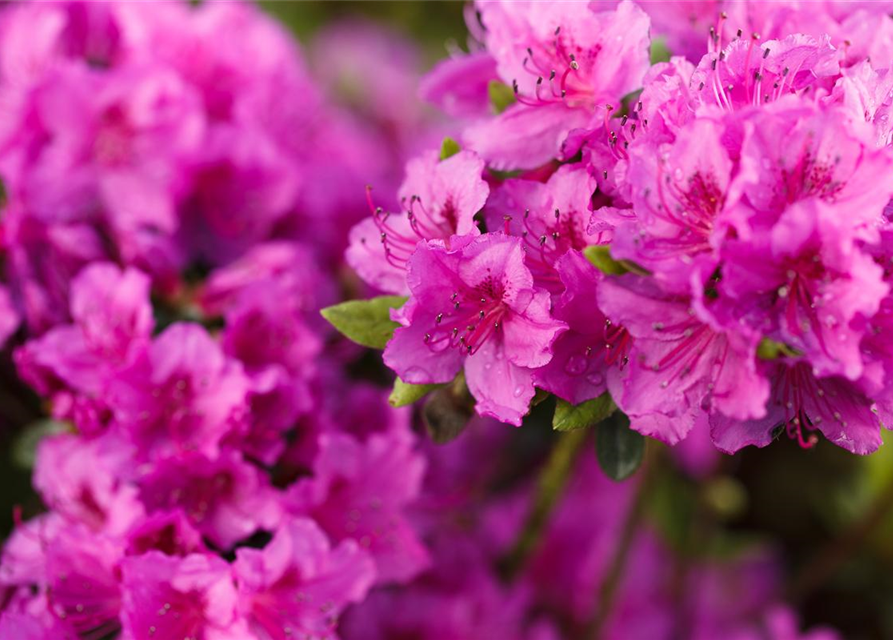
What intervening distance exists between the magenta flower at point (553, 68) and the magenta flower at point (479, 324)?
163 mm

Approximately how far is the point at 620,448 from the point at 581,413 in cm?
14

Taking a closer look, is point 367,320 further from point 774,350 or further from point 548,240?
point 774,350

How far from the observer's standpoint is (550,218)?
0.98 meters

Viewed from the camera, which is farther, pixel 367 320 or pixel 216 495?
pixel 216 495

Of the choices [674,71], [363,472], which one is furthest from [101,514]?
[674,71]

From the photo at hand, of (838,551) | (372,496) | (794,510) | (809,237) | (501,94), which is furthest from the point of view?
(794,510)

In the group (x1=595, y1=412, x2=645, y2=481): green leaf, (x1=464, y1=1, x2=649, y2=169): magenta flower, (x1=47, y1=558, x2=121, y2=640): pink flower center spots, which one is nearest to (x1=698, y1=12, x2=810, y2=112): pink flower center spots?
(x1=464, y1=1, x2=649, y2=169): magenta flower

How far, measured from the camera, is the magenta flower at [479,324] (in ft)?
3.04

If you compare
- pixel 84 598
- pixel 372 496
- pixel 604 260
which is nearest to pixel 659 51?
pixel 604 260

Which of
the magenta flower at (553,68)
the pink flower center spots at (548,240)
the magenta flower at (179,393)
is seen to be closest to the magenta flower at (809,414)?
the pink flower center spots at (548,240)

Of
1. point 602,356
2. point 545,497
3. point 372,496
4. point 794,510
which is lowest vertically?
point 794,510

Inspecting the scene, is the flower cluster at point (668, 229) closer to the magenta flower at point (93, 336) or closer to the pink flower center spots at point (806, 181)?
the pink flower center spots at point (806, 181)

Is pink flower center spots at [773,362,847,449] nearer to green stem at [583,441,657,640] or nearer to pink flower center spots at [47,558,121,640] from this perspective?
green stem at [583,441,657,640]

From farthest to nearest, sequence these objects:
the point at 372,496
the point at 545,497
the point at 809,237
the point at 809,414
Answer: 1. the point at 545,497
2. the point at 372,496
3. the point at 809,414
4. the point at 809,237
